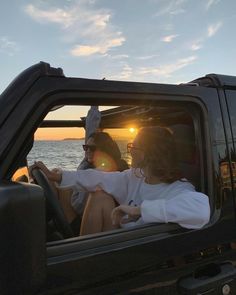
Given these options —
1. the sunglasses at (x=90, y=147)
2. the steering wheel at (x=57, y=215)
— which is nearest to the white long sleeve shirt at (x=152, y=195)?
the steering wheel at (x=57, y=215)

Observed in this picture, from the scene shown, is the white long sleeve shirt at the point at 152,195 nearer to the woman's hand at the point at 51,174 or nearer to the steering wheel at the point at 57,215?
the woman's hand at the point at 51,174

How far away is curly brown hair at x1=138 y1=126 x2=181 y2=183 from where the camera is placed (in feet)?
7.39

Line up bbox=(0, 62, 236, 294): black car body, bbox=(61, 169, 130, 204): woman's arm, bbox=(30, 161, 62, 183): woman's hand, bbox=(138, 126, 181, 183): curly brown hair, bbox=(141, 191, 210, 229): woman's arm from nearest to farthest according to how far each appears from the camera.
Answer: bbox=(0, 62, 236, 294): black car body, bbox=(141, 191, 210, 229): woman's arm, bbox=(138, 126, 181, 183): curly brown hair, bbox=(61, 169, 130, 204): woman's arm, bbox=(30, 161, 62, 183): woman's hand

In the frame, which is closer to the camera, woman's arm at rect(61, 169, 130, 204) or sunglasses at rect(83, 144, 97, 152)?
woman's arm at rect(61, 169, 130, 204)

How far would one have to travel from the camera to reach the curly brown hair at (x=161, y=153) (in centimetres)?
225

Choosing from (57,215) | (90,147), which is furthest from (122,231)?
(90,147)

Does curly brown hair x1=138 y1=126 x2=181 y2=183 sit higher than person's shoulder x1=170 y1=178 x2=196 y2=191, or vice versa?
curly brown hair x1=138 y1=126 x2=181 y2=183

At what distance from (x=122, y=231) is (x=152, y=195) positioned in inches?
19.3

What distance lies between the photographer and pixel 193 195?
199 cm

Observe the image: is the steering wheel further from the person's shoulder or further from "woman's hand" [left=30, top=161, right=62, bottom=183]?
"woman's hand" [left=30, top=161, right=62, bottom=183]

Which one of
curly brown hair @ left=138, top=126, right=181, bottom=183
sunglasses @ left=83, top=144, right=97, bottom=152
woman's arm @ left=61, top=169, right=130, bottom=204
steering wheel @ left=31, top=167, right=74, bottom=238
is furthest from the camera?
sunglasses @ left=83, top=144, right=97, bottom=152

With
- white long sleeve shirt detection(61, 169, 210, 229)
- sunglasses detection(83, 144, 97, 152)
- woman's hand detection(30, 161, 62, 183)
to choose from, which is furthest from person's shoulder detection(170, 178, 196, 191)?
sunglasses detection(83, 144, 97, 152)

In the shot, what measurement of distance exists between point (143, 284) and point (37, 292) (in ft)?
1.55

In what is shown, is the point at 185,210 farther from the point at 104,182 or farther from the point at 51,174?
the point at 51,174
